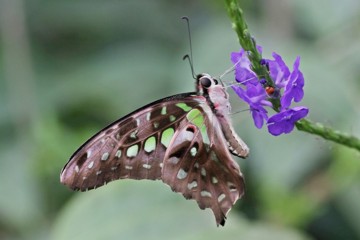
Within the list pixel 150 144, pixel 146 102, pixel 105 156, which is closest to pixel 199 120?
pixel 150 144

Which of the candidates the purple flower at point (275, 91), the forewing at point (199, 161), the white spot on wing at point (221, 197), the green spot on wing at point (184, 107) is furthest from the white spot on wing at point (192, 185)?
the purple flower at point (275, 91)

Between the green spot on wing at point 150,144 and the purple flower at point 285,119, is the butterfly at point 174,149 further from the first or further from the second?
the purple flower at point 285,119

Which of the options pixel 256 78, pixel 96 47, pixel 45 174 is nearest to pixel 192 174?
pixel 256 78

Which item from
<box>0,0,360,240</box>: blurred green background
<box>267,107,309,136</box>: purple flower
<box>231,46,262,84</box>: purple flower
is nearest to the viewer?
<box>267,107,309,136</box>: purple flower

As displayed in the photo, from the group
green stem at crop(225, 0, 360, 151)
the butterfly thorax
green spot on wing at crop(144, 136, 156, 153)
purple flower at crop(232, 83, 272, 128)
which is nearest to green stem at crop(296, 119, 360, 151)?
green stem at crop(225, 0, 360, 151)

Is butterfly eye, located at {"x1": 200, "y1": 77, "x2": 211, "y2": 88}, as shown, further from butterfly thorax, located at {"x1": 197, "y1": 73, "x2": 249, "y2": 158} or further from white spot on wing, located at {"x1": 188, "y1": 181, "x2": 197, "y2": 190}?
white spot on wing, located at {"x1": 188, "y1": 181, "x2": 197, "y2": 190}

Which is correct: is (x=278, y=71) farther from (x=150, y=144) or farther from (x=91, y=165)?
(x=91, y=165)
